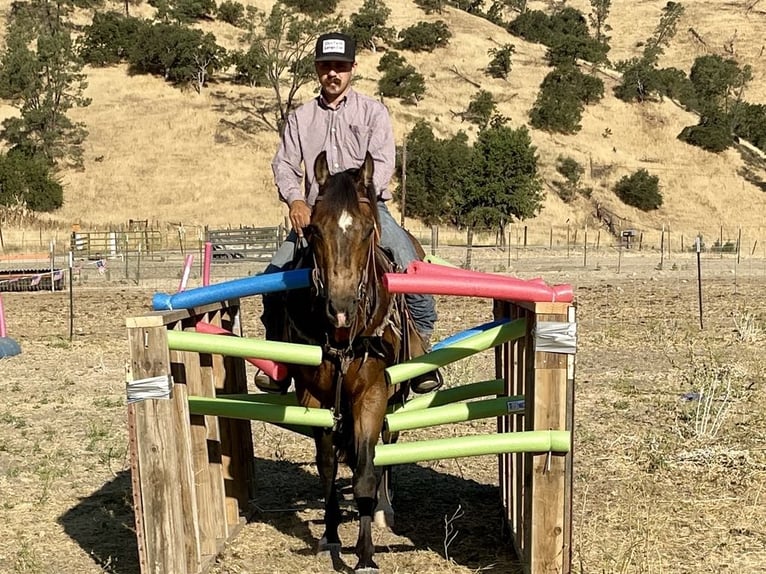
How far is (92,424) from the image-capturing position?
9523mm

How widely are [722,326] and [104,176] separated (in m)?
43.8

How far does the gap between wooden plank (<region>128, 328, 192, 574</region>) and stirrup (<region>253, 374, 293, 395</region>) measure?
3.60 ft

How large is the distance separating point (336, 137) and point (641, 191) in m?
55.6

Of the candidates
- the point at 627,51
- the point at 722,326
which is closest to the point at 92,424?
the point at 722,326

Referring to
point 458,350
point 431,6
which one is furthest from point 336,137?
point 431,6

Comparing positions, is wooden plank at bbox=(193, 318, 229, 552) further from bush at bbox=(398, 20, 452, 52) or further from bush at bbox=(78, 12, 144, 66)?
bush at bbox=(398, 20, 452, 52)

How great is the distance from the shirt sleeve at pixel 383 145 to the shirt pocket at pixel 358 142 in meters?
0.04

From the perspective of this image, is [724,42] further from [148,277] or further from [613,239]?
[148,277]

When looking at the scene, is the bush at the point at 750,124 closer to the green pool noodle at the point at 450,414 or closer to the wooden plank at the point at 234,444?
the wooden plank at the point at 234,444

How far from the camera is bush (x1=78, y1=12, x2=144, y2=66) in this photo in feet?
223

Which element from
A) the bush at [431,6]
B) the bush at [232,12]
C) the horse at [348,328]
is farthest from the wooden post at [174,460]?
the bush at [431,6]

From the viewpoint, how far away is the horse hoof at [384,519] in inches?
258

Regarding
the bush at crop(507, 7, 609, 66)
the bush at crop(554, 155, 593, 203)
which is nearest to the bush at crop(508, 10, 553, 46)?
the bush at crop(507, 7, 609, 66)

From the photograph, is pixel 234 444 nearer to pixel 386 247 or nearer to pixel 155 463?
pixel 155 463
